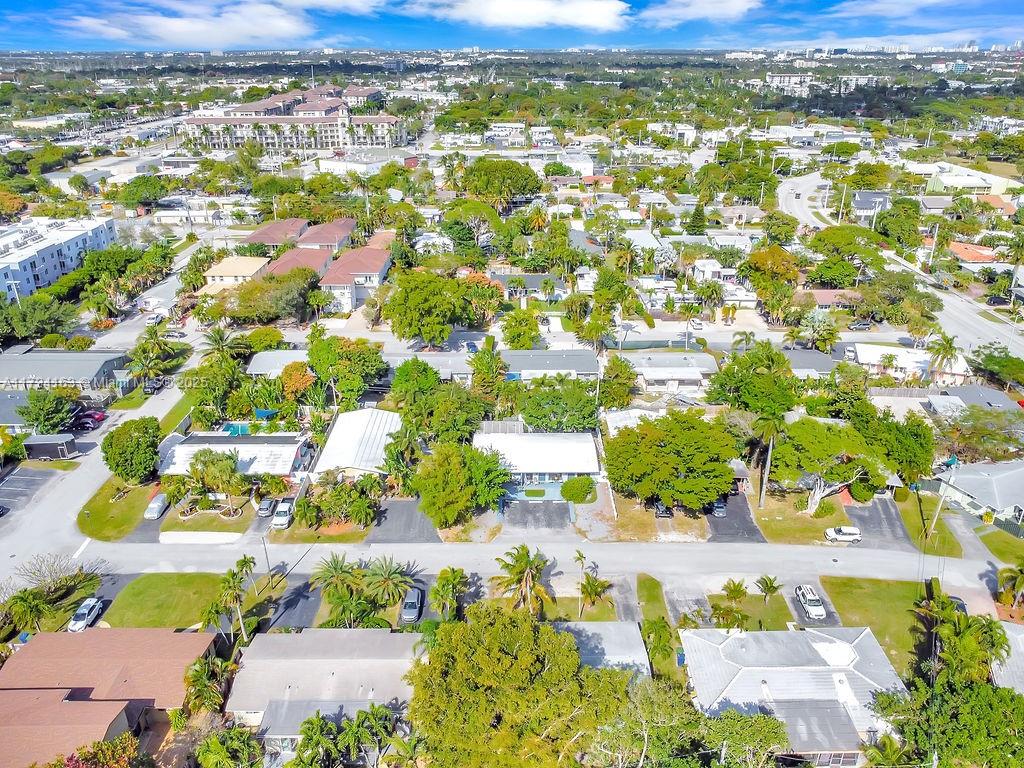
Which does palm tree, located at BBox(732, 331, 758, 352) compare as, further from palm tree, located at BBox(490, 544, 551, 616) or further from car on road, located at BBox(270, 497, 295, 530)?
car on road, located at BBox(270, 497, 295, 530)

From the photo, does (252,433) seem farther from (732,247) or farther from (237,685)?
(732,247)

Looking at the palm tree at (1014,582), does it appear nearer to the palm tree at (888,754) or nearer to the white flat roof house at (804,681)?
the white flat roof house at (804,681)

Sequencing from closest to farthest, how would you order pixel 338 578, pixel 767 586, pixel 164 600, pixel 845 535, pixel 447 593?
pixel 447 593 → pixel 338 578 → pixel 767 586 → pixel 164 600 → pixel 845 535

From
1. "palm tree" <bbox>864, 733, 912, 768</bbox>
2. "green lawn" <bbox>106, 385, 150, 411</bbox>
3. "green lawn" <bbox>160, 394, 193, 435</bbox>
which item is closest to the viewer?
"palm tree" <bbox>864, 733, 912, 768</bbox>

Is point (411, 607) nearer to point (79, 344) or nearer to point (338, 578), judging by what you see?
point (338, 578)

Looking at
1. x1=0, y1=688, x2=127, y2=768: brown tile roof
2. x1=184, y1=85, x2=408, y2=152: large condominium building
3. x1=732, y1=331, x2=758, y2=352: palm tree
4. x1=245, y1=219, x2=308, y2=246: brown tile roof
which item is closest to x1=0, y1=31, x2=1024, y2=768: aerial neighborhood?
x1=0, y1=688, x2=127, y2=768: brown tile roof

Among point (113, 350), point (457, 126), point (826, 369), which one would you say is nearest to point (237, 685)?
point (113, 350)

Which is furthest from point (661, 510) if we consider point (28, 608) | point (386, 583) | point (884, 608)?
point (28, 608)
